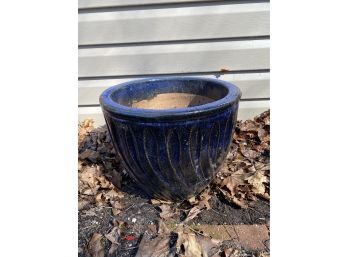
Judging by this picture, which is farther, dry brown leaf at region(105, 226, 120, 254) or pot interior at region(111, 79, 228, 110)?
pot interior at region(111, 79, 228, 110)

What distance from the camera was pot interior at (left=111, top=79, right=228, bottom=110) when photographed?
8.16 feet

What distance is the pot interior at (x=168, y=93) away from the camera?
8.16 ft

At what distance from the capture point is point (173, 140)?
1.94 m

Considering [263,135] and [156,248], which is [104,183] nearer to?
[156,248]

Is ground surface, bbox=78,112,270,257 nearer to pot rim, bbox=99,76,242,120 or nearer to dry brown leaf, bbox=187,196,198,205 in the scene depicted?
dry brown leaf, bbox=187,196,198,205

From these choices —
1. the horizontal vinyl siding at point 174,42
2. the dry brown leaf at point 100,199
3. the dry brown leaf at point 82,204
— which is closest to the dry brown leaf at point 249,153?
the horizontal vinyl siding at point 174,42

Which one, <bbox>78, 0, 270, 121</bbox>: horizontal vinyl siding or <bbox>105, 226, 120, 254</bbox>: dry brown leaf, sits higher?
<bbox>78, 0, 270, 121</bbox>: horizontal vinyl siding

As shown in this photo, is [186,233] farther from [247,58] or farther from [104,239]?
[247,58]

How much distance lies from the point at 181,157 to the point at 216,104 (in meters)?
0.36

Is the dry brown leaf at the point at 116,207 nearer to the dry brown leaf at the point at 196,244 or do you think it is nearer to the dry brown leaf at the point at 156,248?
the dry brown leaf at the point at 156,248

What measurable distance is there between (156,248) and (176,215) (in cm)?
31

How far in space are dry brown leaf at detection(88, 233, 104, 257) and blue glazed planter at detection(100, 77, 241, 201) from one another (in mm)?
418

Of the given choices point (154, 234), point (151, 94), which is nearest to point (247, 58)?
point (151, 94)

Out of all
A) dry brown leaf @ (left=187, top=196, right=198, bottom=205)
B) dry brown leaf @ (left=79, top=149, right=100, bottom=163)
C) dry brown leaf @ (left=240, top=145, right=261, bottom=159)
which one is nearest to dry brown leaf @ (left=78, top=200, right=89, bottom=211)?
dry brown leaf @ (left=79, top=149, right=100, bottom=163)
